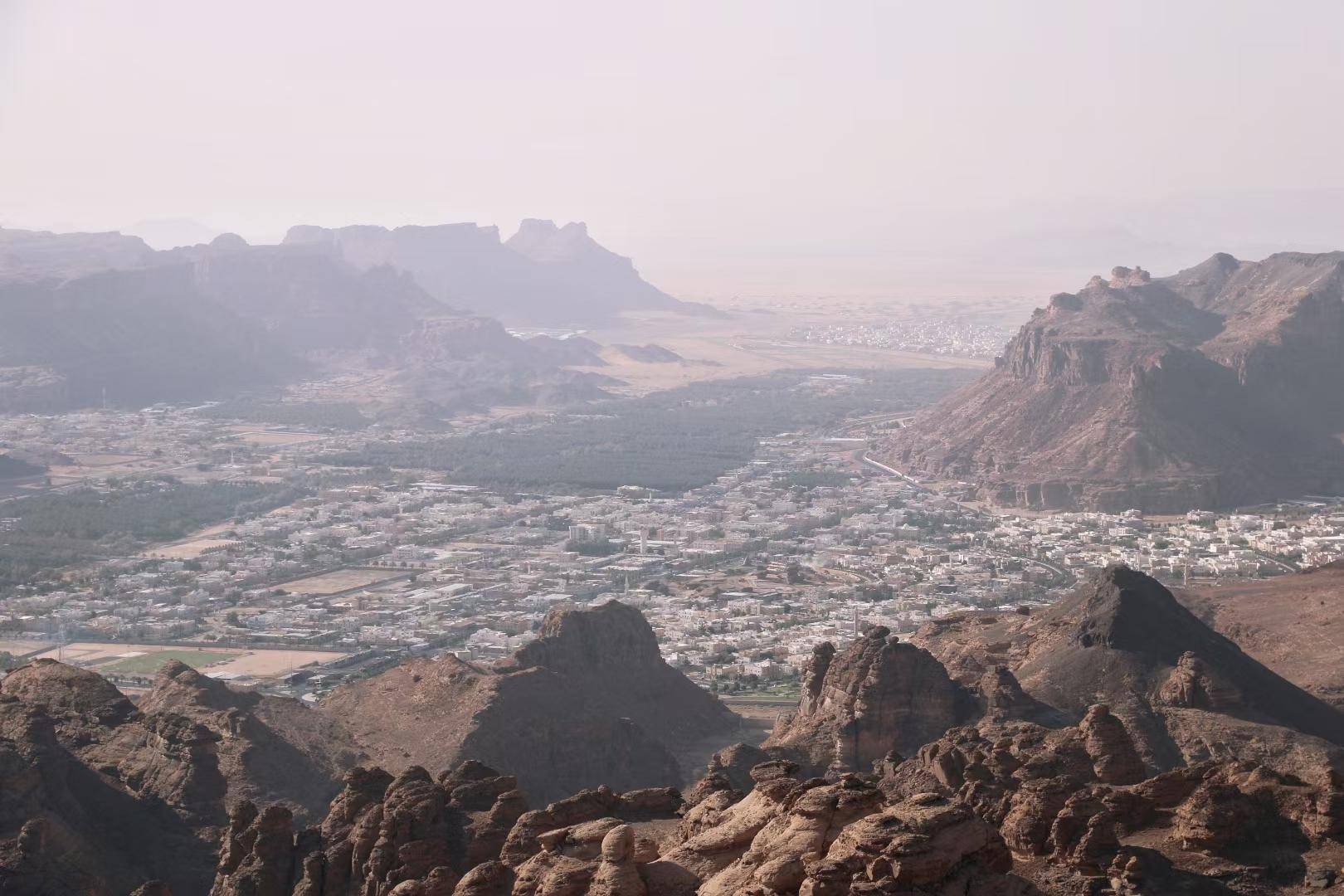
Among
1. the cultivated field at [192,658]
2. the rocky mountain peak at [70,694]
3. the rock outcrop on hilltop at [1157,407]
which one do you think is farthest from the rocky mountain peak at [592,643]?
the rock outcrop on hilltop at [1157,407]

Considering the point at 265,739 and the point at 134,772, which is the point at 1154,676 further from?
the point at 134,772

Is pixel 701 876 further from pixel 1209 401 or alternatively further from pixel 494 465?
pixel 494 465

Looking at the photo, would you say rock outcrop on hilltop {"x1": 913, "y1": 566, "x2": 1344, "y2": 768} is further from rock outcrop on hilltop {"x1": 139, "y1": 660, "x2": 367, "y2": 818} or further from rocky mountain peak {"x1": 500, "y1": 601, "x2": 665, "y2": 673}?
rock outcrop on hilltop {"x1": 139, "y1": 660, "x2": 367, "y2": 818}

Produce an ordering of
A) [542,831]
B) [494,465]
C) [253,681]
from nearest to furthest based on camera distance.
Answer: [542,831]
[253,681]
[494,465]

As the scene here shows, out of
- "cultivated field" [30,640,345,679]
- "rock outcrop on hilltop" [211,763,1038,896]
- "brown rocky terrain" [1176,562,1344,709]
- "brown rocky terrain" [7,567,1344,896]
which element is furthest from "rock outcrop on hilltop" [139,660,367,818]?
"brown rocky terrain" [1176,562,1344,709]

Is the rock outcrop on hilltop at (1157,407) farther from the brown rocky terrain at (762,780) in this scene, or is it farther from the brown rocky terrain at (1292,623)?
the brown rocky terrain at (762,780)

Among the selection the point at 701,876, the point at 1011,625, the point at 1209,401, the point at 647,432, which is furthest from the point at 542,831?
the point at 647,432
